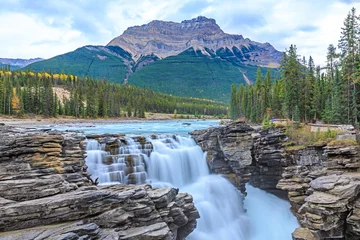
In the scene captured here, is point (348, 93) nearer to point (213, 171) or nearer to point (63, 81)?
point (213, 171)

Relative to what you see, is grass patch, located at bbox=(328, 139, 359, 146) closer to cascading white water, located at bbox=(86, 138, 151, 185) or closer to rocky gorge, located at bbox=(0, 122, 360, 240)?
rocky gorge, located at bbox=(0, 122, 360, 240)

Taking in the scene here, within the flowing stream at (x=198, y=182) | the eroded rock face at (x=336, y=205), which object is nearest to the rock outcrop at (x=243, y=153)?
the flowing stream at (x=198, y=182)

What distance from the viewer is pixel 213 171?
1115 inches

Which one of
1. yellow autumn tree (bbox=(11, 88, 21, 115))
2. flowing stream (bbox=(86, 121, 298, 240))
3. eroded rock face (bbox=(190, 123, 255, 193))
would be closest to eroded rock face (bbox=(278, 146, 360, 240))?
flowing stream (bbox=(86, 121, 298, 240))

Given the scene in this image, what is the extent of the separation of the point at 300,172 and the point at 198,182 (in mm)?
10322

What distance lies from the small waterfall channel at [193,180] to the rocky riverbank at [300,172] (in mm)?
1905

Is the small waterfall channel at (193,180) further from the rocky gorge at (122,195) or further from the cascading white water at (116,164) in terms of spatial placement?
the rocky gorge at (122,195)

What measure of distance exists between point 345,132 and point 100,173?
23.2 m

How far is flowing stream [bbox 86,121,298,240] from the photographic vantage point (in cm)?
2169

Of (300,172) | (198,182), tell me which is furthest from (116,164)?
(300,172)

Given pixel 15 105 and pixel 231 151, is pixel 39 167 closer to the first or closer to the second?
pixel 231 151

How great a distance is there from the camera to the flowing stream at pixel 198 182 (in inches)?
854

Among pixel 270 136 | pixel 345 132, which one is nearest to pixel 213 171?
pixel 270 136

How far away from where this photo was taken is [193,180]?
85.6ft
